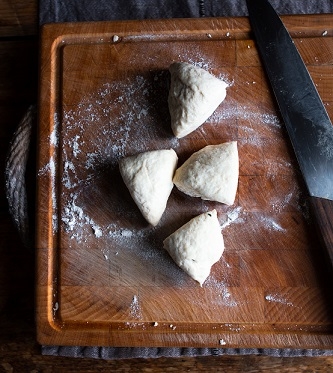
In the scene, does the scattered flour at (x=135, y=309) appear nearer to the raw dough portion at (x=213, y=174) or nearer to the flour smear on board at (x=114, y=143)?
the flour smear on board at (x=114, y=143)

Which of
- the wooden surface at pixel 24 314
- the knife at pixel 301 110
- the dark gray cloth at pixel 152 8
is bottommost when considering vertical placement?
the wooden surface at pixel 24 314

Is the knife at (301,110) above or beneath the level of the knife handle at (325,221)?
above

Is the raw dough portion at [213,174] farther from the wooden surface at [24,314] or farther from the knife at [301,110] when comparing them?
the wooden surface at [24,314]

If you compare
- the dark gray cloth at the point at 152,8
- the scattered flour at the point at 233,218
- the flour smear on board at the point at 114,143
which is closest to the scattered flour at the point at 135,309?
the flour smear on board at the point at 114,143

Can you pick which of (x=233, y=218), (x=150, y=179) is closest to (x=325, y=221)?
(x=233, y=218)

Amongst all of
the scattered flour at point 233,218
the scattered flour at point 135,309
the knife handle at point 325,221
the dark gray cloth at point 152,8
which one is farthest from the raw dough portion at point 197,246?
the dark gray cloth at point 152,8

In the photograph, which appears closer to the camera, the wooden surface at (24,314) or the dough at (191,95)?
the dough at (191,95)

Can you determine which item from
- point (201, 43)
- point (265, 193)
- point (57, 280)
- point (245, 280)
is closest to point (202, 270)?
point (245, 280)
